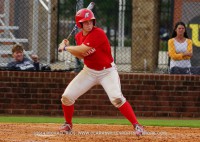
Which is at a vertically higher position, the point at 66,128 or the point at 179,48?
the point at 179,48

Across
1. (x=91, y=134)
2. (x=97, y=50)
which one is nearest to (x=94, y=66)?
(x=97, y=50)

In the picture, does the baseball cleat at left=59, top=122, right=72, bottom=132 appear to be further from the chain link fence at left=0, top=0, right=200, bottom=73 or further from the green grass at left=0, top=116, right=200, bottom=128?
the chain link fence at left=0, top=0, right=200, bottom=73


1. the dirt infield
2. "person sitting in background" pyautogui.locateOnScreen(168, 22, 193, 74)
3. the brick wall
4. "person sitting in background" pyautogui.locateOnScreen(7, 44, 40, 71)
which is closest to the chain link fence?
"person sitting in background" pyautogui.locateOnScreen(7, 44, 40, 71)

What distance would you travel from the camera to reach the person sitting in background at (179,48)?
14019mm

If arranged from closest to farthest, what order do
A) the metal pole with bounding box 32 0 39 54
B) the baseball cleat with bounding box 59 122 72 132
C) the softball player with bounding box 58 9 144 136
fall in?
1. the softball player with bounding box 58 9 144 136
2. the baseball cleat with bounding box 59 122 72 132
3. the metal pole with bounding box 32 0 39 54

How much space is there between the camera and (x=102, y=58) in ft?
35.3

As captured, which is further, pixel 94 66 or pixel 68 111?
pixel 68 111

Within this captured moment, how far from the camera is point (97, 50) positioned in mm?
10734

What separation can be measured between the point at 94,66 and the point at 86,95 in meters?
3.40

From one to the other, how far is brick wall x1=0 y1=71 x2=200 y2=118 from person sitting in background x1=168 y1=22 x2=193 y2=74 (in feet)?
0.83

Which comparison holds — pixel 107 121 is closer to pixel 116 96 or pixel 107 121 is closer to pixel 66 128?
pixel 66 128

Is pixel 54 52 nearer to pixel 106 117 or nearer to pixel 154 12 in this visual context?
pixel 106 117

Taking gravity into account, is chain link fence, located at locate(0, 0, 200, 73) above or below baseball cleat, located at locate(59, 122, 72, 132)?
above

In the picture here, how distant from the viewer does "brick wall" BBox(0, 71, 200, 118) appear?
1414 centimetres
